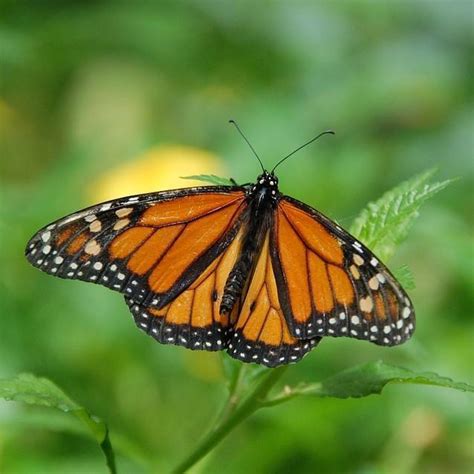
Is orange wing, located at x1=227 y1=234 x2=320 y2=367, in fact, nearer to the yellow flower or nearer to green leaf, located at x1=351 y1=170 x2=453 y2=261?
green leaf, located at x1=351 y1=170 x2=453 y2=261

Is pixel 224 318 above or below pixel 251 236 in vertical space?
below

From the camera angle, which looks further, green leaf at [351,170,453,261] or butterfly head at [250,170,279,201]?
butterfly head at [250,170,279,201]

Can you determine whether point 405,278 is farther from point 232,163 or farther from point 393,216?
point 232,163

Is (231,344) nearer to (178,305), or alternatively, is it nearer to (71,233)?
(178,305)

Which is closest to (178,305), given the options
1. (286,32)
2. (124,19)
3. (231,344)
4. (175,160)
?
(231,344)

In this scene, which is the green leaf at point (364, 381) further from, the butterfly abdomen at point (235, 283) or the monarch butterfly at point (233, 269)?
the butterfly abdomen at point (235, 283)

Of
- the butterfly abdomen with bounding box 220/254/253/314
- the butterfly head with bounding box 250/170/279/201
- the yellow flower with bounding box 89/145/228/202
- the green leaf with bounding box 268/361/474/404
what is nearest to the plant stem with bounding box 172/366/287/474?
the green leaf with bounding box 268/361/474/404

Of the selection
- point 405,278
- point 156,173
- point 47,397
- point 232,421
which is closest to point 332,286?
point 405,278
